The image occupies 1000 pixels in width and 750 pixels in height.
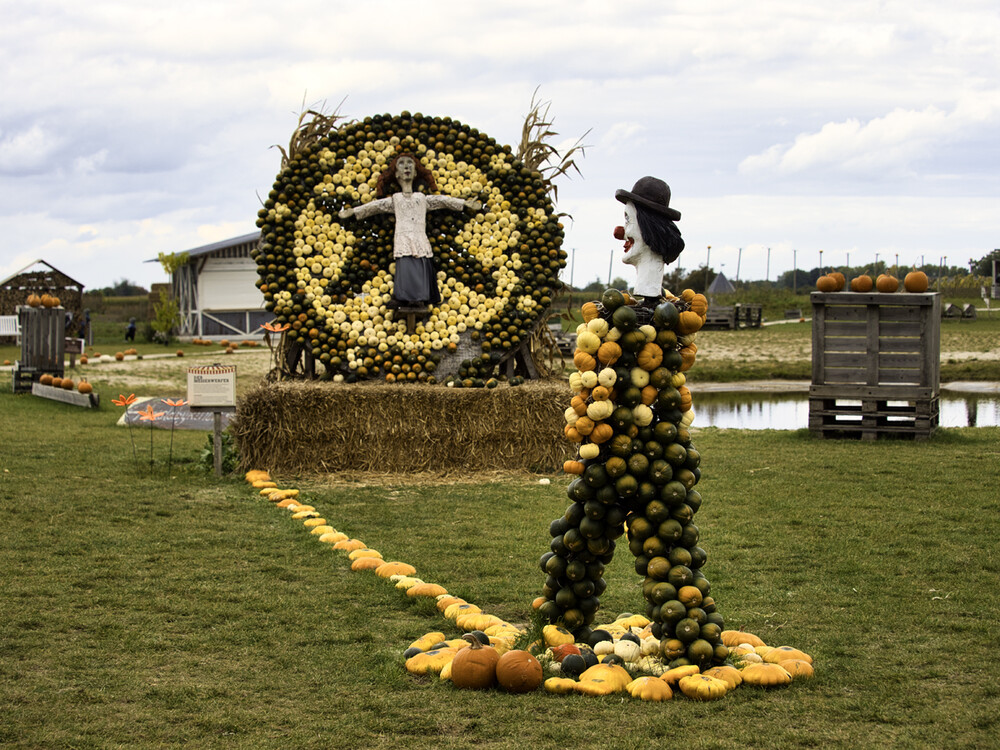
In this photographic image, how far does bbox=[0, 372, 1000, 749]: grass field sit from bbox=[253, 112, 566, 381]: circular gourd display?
5.87ft

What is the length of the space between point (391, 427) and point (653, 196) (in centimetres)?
636

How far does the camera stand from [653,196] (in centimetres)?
606

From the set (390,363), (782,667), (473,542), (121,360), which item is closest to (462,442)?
(390,363)

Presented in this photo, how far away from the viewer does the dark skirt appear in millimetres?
12258

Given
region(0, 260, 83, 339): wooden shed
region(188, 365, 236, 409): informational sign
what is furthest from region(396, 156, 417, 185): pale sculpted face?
region(0, 260, 83, 339): wooden shed

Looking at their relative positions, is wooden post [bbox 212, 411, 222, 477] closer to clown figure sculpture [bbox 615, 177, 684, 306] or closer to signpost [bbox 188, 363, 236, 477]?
signpost [bbox 188, 363, 236, 477]

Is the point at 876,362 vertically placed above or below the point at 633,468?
above

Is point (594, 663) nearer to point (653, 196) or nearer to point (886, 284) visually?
point (653, 196)

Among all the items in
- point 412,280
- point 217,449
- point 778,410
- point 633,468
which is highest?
point 412,280

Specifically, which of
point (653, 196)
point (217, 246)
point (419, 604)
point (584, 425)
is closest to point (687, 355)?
point (584, 425)

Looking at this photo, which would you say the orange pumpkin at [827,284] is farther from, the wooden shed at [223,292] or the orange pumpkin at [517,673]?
the wooden shed at [223,292]

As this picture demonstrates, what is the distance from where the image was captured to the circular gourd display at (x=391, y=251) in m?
12.4

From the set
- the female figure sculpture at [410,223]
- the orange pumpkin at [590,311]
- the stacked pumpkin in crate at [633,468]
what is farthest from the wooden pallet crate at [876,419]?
the orange pumpkin at [590,311]

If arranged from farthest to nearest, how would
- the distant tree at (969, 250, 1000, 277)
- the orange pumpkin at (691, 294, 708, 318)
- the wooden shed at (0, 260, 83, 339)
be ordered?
the distant tree at (969, 250, 1000, 277)
the wooden shed at (0, 260, 83, 339)
the orange pumpkin at (691, 294, 708, 318)
